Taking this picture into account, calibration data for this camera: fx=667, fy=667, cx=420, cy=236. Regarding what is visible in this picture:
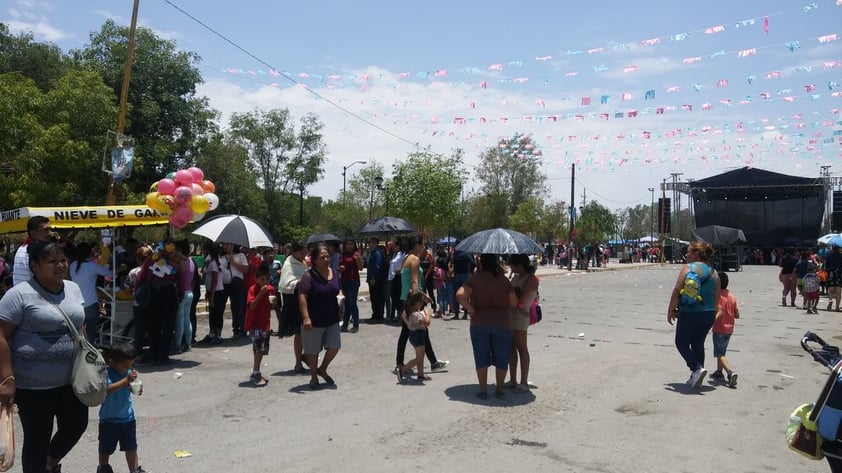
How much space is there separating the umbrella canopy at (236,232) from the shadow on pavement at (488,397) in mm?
4524

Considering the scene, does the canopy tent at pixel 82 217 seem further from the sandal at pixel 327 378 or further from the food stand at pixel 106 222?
the sandal at pixel 327 378

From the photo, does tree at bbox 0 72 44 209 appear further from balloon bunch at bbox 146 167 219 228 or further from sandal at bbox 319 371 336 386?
sandal at bbox 319 371 336 386

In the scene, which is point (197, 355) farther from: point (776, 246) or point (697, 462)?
point (776, 246)

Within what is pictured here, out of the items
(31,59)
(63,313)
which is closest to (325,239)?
(63,313)

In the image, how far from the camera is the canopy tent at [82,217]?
9.14m

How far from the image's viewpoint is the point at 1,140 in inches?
702

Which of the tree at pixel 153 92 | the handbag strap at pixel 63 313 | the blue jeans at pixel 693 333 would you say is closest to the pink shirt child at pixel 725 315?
the blue jeans at pixel 693 333

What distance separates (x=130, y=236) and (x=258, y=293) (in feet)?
17.5

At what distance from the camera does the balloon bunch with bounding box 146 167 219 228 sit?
10000 mm

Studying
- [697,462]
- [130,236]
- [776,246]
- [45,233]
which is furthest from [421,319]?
[776,246]

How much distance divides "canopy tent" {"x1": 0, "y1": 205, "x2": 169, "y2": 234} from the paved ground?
2240 millimetres

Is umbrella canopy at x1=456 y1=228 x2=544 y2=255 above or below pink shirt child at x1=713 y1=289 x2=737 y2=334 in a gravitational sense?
above

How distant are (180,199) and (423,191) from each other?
32.5 metres

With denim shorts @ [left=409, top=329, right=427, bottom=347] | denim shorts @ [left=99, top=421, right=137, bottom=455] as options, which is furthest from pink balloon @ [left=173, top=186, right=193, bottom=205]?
denim shorts @ [left=99, top=421, right=137, bottom=455]
